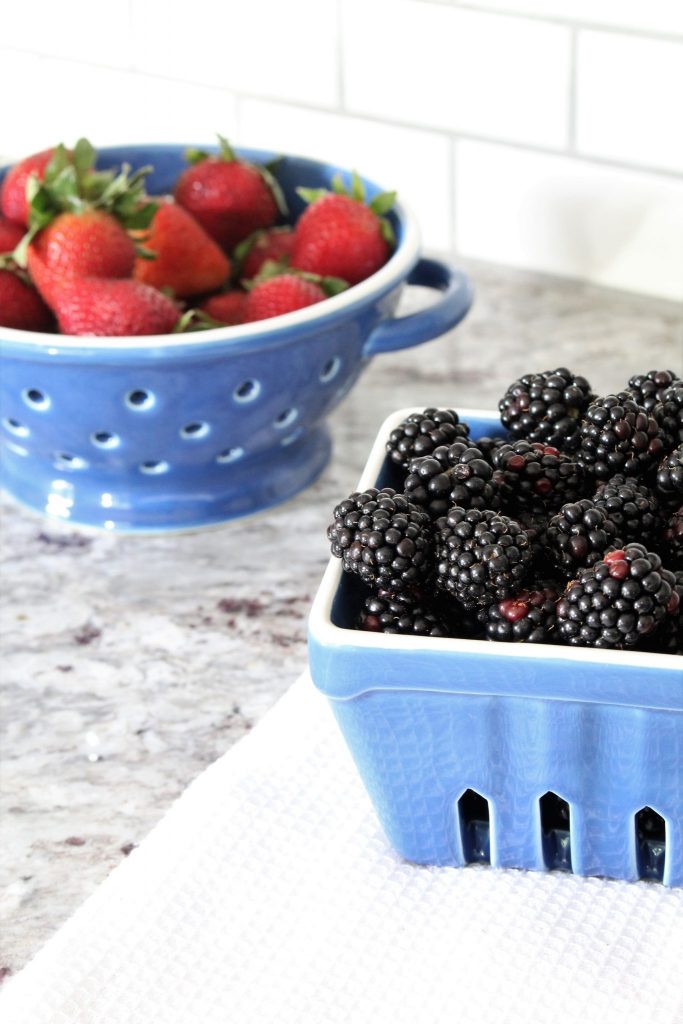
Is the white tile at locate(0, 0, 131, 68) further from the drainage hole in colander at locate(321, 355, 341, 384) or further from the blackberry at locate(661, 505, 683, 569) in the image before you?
the blackberry at locate(661, 505, 683, 569)

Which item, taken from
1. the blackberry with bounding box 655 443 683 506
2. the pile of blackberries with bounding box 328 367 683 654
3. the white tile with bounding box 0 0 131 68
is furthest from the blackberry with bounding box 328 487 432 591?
the white tile with bounding box 0 0 131 68

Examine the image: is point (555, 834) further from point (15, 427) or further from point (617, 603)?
point (15, 427)

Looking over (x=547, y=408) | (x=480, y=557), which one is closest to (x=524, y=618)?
(x=480, y=557)

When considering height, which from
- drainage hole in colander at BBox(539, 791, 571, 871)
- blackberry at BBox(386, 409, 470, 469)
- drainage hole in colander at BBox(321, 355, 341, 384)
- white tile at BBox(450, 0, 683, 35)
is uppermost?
white tile at BBox(450, 0, 683, 35)

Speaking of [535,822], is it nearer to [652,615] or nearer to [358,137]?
[652,615]

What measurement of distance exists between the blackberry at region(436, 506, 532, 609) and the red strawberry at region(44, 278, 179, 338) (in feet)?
1.02

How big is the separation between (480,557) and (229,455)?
0.35 metres

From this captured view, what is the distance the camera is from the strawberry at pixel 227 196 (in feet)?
3.08

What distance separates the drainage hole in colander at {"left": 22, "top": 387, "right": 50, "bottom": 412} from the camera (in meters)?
0.78

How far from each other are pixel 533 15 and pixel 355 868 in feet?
2.37

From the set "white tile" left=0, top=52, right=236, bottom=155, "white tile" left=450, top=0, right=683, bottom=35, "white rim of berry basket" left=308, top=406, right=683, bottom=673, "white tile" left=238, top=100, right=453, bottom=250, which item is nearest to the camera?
"white rim of berry basket" left=308, top=406, right=683, bottom=673

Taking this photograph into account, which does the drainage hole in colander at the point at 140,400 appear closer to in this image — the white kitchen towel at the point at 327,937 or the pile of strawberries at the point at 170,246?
the pile of strawberries at the point at 170,246

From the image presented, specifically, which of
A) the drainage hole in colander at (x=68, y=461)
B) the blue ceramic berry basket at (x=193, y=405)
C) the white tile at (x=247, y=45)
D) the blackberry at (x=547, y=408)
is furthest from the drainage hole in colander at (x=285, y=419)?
the white tile at (x=247, y=45)

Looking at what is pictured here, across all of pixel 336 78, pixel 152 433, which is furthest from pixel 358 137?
pixel 152 433
